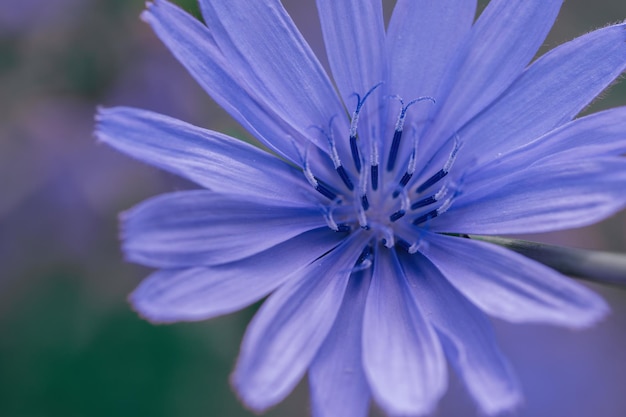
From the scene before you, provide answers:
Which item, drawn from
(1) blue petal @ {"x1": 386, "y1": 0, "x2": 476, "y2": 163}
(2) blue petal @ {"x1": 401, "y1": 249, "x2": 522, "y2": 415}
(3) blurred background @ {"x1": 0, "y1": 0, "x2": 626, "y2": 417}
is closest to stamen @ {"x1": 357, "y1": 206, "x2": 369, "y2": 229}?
(2) blue petal @ {"x1": 401, "y1": 249, "x2": 522, "y2": 415}

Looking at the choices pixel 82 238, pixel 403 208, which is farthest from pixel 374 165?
pixel 82 238

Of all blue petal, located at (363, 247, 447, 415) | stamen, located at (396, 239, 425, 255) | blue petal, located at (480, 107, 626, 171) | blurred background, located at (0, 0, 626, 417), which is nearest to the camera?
blue petal, located at (363, 247, 447, 415)

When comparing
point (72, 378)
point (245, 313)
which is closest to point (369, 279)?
point (245, 313)

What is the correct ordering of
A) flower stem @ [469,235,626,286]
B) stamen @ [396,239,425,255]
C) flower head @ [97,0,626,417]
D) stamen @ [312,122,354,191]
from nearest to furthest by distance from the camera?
1. flower stem @ [469,235,626,286]
2. flower head @ [97,0,626,417]
3. stamen @ [396,239,425,255]
4. stamen @ [312,122,354,191]

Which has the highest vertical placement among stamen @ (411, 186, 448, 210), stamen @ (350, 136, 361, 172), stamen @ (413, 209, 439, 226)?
stamen @ (350, 136, 361, 172)

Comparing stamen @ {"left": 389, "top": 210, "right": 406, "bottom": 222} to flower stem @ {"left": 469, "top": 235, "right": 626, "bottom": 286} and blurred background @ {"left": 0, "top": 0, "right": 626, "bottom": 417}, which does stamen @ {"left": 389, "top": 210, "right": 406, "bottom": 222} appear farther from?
blurred background @ {"left": 0, "top": 0, "right": 626, "bottom": 417}

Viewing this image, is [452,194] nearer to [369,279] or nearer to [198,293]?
[369,279]

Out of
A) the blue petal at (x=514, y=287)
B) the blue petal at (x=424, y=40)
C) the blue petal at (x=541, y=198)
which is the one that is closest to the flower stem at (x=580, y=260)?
the blue petal at (x=514, y=287)
